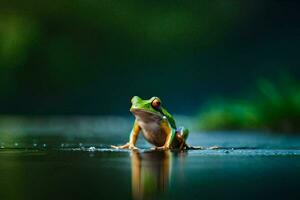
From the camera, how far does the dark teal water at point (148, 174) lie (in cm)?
428

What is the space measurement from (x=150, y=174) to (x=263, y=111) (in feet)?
33.4

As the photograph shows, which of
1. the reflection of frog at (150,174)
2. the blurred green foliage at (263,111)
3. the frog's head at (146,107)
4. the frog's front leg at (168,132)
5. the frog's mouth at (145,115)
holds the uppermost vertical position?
the blurred green foliage at (263,111)

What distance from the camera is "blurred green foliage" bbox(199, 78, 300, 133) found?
14680mm

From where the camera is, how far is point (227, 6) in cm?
2436

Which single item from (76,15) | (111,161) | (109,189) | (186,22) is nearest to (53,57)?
(76,15)

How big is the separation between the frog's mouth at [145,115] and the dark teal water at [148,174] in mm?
469

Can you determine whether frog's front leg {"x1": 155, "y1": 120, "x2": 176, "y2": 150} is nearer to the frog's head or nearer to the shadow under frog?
the frog's head

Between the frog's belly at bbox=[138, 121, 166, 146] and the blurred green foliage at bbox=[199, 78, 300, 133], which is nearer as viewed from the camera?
the frog's belly at bbox=[138, 121, 166, 146]

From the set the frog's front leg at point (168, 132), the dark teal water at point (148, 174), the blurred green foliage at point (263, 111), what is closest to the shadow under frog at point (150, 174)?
the dark teal water at point (148, 174)

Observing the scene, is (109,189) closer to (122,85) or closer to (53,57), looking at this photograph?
(122,85)

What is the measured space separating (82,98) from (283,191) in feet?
62.9

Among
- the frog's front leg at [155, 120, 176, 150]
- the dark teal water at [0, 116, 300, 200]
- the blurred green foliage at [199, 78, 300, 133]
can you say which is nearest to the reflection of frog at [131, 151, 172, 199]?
the dark teal water at [0, 116, 300, 200]

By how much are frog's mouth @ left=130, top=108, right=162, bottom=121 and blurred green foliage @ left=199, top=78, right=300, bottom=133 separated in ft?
20.5

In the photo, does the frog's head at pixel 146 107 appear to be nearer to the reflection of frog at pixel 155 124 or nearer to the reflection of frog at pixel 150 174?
the reflection of frog at pixel 155 124
